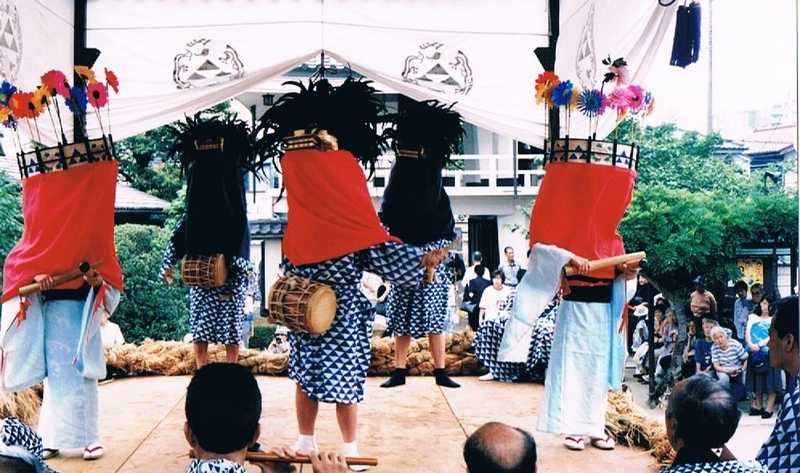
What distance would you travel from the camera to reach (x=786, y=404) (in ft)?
8.52

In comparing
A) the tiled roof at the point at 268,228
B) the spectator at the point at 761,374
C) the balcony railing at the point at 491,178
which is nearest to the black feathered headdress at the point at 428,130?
the spectator at the point at 761,374

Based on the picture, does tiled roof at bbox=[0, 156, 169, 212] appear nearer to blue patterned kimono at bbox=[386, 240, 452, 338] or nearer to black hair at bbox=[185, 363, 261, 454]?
blue patterned kimono at bbox=[386, 240, 452, 338]

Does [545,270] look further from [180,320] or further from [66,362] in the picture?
[180,320]

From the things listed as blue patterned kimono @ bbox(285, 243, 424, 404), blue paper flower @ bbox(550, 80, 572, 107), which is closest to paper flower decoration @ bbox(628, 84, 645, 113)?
blue paper flower @ bbox(550, 80, 572, 107)

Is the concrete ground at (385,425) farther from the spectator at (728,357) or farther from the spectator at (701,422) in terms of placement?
the spectator at (728,357)

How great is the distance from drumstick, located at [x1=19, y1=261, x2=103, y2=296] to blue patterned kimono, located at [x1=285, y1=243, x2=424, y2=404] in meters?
1.11

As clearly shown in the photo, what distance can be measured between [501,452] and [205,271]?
3.48 metres

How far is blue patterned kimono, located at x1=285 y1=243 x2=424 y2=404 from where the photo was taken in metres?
3.96

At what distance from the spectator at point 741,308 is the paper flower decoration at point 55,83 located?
7.84 metres

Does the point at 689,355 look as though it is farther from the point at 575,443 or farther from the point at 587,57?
the point at 575,443

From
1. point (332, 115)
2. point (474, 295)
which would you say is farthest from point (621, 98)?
point (474, 295)

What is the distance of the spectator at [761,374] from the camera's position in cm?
837

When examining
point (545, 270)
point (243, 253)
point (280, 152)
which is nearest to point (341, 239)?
point (280, 152)

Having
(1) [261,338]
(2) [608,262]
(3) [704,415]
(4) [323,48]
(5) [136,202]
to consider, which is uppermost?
(4) [323,48]
